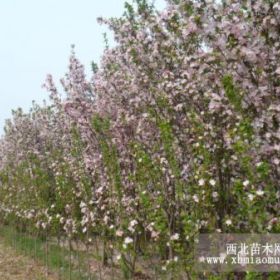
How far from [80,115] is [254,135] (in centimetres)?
595

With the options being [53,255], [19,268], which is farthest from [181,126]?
[53,255]

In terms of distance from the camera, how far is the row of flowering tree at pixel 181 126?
6.06m

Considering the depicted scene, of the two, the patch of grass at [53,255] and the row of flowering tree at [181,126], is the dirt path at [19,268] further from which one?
the row of flowering tree at [181,126]

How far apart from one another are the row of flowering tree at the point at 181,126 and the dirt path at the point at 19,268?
1.98m

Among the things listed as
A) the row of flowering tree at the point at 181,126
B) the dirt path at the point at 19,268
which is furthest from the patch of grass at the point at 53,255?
the row of flowering tree at the point at 181,126

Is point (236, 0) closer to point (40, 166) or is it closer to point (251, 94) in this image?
point (251, 94)

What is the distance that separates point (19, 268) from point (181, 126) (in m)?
9.13

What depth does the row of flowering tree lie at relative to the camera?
6.06 m

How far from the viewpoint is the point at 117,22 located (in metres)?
10.3

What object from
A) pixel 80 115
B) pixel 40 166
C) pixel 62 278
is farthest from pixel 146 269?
pixel 40 166

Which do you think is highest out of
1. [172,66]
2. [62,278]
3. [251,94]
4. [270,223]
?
[172,66]

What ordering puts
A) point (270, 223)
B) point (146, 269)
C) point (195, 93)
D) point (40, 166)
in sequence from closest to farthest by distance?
1. point (270, 223)
2. point (195, 93)
3. point (146, 269)
4. point (40, 166)

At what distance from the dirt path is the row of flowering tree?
6.49 feet

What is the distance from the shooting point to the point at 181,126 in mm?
7926
